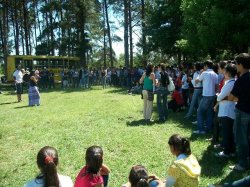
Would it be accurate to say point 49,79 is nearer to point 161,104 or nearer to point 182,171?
point 161,104

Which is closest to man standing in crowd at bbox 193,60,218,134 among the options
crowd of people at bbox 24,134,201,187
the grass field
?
the grass field

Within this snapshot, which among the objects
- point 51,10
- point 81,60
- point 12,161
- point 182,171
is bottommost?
point 12,161

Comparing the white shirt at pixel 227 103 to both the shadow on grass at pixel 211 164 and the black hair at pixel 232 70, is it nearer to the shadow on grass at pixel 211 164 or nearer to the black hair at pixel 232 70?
the black hair at pixel 232 70

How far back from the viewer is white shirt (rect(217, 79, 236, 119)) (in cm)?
692

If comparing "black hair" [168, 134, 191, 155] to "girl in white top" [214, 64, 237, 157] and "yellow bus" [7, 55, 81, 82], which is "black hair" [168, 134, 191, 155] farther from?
"yellow bus" [7, 55, 81, 82]

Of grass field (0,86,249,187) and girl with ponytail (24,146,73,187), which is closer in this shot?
girl with ponytail (24,146,73,187)

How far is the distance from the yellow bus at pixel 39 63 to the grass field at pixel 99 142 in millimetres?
20201

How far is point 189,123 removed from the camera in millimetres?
11594

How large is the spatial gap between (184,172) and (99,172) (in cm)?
96

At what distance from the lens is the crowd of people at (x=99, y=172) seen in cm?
365

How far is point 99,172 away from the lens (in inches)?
170

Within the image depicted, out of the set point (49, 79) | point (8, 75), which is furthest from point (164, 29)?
point (8, 75)

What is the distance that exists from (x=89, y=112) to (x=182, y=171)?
10705 mm

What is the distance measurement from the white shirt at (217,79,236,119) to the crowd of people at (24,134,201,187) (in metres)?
2.66
